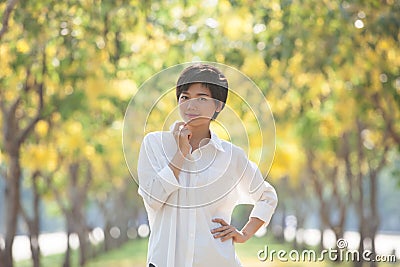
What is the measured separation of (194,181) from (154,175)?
17 centimetres

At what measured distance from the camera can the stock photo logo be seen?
3.85m

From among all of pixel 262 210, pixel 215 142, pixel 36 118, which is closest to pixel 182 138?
pixel 215 142

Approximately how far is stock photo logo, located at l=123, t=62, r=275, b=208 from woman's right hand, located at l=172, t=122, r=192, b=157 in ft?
0.07

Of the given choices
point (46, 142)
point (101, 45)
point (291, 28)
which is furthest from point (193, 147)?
point (46, 142)

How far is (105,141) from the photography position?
834 inches

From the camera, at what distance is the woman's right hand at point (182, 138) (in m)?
3.81

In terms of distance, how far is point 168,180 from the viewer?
376 cm

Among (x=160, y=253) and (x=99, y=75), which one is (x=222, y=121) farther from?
(x=99, y=75)

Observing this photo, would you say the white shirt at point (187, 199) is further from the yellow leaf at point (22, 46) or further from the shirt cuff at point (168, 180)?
the yellow leaf at point (22, 46)

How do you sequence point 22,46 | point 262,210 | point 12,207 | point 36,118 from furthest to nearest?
point 12,207, point 36,118, point 22,46, point 262,210

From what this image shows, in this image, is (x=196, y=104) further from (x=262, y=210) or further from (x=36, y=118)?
(x=36, y=118)

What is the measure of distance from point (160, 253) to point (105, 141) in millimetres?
17457

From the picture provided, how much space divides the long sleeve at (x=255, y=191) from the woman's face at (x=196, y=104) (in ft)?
0.78

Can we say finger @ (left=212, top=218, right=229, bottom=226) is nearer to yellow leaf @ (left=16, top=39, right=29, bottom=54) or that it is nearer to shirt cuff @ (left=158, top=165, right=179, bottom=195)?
shirt cuff @ (left=158, top=165, right=179, bottom=195)
